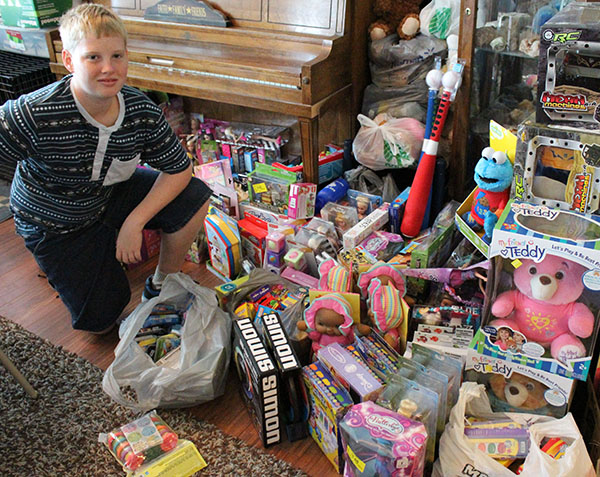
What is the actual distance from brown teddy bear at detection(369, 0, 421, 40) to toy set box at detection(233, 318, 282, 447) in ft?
4.29

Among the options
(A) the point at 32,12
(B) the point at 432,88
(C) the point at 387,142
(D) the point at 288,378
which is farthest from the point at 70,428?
(A) the point at 32,12

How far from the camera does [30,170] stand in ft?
6.04

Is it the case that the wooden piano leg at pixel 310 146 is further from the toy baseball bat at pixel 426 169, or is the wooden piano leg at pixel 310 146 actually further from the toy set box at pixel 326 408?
the toy set box at pixel 326 408

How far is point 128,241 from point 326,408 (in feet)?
2.75

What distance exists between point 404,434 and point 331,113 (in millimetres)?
1626

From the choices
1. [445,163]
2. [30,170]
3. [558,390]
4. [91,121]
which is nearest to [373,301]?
[558,390]

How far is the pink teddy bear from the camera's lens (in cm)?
154

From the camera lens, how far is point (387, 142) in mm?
2383

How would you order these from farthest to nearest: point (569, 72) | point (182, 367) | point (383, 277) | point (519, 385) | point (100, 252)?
point (100, 252) < point (383, 277) < point (182, 367) < point (519, 385) < point (569, 72)

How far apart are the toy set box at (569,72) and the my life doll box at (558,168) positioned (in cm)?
→ 4

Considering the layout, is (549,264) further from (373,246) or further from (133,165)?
(133,165)

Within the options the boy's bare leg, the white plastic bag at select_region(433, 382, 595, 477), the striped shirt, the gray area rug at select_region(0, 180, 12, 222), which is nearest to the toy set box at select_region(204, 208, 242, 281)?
the boy's bare leg

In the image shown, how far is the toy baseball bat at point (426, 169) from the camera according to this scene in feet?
7.04

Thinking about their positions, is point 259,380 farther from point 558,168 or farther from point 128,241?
point 558,168
